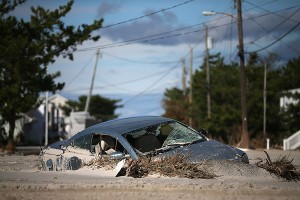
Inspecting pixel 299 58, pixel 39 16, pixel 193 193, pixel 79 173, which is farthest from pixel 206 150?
pixel 299 58

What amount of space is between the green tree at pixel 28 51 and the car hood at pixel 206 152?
18.9 metres

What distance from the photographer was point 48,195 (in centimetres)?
809

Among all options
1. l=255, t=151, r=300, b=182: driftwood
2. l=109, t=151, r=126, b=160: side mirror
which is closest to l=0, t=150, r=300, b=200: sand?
l=255, t=151, r=300, b=182: driftwood

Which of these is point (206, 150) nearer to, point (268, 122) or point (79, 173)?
point (79, 173)

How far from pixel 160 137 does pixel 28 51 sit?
730 inches

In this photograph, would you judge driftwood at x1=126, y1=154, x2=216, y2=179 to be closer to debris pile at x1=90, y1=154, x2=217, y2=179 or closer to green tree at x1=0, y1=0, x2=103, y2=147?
debris pile at x1=90, y1=154, x2=217, y2=179

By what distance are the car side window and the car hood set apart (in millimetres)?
2067

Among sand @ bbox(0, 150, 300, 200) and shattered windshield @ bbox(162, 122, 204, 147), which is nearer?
sand @ bbox(0, 150, 300, 200)

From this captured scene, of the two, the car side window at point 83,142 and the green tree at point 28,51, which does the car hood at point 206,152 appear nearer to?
the car side window at point 83,142

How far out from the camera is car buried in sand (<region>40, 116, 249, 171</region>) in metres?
10.0

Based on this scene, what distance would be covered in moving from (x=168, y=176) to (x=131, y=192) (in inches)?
63.1

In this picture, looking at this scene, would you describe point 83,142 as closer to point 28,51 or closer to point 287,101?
point 28,51

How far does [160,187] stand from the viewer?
27.1 ft

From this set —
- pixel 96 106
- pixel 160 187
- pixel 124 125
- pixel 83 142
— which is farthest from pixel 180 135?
pixel 96 106
